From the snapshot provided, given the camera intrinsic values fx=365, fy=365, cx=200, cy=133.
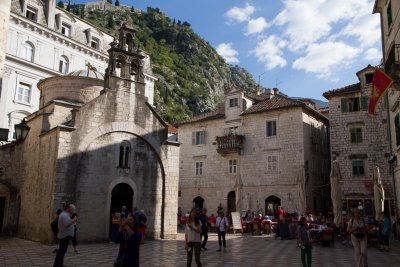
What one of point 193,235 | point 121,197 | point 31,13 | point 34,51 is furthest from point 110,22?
point 193,235

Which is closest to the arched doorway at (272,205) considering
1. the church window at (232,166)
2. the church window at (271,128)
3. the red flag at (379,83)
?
the church window at (232,166)

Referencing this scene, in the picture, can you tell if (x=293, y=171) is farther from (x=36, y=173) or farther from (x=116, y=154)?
(x=36, y=173)

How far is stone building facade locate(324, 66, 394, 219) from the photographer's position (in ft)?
93.2

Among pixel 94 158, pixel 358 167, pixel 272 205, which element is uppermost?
pixel 358 167

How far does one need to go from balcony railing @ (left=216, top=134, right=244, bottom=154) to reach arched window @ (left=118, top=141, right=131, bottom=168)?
15424 mm

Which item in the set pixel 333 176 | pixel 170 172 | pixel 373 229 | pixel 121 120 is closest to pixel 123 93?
pixel 121 120

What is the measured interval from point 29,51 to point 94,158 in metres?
20.2

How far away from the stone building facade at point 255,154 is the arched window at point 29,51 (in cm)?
1540

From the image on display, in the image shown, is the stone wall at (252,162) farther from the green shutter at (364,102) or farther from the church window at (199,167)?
the green shutter at (364,102)

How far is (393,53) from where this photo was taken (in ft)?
58.1

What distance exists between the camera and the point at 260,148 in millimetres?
32219

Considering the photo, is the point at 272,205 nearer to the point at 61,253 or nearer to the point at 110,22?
the point at 61,253

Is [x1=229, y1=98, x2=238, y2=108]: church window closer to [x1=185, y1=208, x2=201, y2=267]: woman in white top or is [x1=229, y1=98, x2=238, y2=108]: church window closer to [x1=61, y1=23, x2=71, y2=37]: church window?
[x1=61, y1=23, x2=71, y2=37]: church window

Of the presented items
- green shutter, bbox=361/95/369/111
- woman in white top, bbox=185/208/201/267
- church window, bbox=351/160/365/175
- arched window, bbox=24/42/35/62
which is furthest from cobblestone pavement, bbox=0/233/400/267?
arched window, bbox=24/42/35/62
